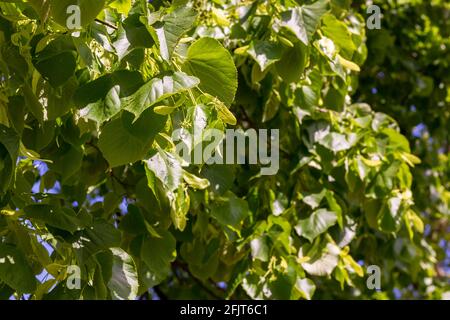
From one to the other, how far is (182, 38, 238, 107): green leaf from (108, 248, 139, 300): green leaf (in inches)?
15.4

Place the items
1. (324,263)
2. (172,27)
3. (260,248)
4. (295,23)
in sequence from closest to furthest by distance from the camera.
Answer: (172,27) < (295,23) < (260,248) < (324,263)

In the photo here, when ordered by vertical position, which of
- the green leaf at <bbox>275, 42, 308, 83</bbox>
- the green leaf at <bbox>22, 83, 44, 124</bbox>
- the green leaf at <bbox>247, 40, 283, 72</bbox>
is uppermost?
the green leaf at <bbox>22, 83, 44, 124</bbox>

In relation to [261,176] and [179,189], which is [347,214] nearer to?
[261,176]

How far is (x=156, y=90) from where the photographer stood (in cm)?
125

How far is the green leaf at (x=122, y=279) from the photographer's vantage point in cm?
156

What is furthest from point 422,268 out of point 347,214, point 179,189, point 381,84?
point 179,189

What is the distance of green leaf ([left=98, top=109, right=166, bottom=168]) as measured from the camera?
1.28 metres

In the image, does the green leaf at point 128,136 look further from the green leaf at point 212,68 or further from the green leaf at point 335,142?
the green leaf at point 335,142

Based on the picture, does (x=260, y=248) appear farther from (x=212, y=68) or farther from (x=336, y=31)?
(x=212, y=68)

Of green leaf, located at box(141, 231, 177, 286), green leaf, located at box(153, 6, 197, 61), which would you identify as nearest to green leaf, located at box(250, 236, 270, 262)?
green leaf, located at box(141, 231, 177, 286)

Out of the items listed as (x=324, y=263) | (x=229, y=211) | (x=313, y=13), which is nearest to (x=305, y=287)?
(x=324, y=263)

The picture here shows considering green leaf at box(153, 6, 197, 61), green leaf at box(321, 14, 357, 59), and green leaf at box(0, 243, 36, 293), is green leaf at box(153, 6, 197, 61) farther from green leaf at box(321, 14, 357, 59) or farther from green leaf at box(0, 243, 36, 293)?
green leaf at box(321, 14, 357, 59)

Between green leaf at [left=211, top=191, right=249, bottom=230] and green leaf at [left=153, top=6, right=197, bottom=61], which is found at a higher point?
green leaf at [left=153, top=6, right=197, bottom=61]

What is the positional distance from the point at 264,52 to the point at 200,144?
58 cm
